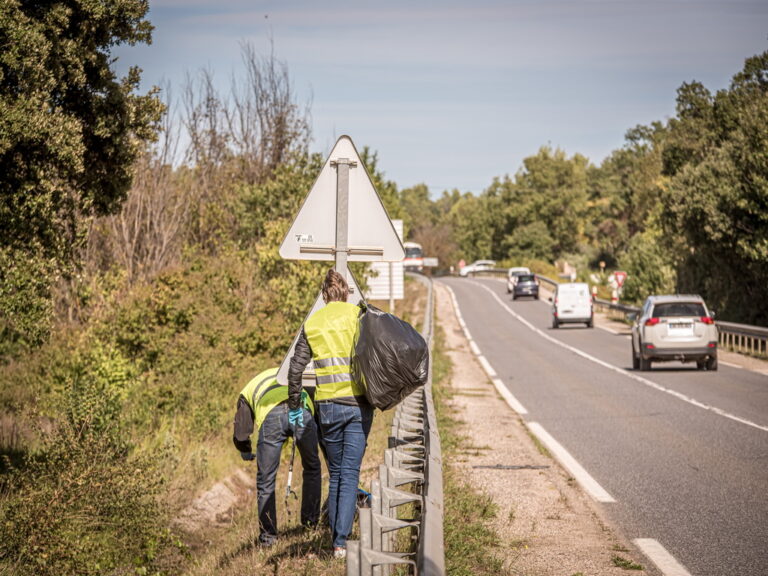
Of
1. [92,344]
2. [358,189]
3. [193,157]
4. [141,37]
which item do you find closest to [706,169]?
[193,157]

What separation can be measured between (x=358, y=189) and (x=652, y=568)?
11.0ft

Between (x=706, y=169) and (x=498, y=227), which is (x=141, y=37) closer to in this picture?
(x=706, y=169)

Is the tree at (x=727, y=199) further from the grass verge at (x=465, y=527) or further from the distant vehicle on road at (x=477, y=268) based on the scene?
the distant vehicle on road at (x=477, y=268)

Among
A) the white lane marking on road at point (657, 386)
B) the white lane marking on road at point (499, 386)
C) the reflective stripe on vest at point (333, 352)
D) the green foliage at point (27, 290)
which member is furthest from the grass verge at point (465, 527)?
the green foliage at point (27, 290)

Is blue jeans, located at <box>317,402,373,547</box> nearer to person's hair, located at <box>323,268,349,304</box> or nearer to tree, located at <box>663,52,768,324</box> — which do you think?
person's hair, located at <box>323,268,349,304</box>

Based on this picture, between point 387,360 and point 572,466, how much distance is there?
4.52m

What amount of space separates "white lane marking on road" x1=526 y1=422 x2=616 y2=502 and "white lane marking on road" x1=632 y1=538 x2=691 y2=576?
4.84 ft

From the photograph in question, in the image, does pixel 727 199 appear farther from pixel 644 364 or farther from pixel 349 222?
pixel 349 222

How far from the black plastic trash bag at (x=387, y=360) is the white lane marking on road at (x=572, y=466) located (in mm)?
2985

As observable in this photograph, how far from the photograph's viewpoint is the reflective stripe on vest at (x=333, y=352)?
5918 mm

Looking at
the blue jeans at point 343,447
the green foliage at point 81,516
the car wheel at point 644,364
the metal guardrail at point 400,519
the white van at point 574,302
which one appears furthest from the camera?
the white van at point 574,302

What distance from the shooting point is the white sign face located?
21.7 ft

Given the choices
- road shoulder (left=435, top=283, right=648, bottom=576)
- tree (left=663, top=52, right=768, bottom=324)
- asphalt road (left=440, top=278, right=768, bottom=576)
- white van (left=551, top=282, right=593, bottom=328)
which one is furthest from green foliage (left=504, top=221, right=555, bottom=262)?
road shoulder (left=435, top=283, right=648, bottom=576)

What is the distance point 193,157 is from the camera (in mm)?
33219
